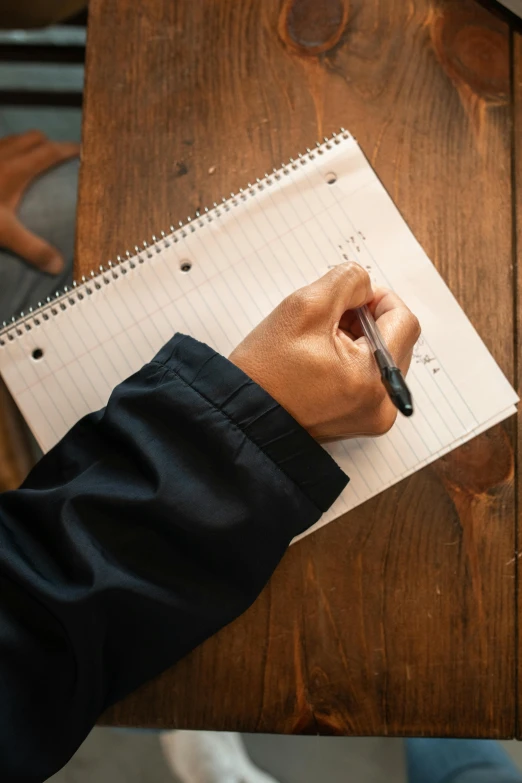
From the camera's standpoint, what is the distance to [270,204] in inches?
22.4

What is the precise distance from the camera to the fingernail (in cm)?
83

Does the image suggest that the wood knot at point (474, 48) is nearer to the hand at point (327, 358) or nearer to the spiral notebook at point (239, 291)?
the spiral notebook at point (239, 291)

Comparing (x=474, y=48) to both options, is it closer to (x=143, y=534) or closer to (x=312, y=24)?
(x=312, y=24)

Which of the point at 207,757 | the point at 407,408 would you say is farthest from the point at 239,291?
the point at 207,757

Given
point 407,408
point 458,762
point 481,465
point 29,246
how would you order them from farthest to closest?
1. point 458,762
2. point 29,246
3. point 481,465
4. point 407,408

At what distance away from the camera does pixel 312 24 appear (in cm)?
60

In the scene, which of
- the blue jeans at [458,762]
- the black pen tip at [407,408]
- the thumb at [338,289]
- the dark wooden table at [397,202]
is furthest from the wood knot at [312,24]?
the blue jeans at [458,762]

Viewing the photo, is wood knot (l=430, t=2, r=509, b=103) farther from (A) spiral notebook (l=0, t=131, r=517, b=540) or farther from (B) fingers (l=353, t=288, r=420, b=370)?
(B) fingers (l=353, t=288, r=420, b=370)

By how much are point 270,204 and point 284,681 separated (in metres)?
0.39

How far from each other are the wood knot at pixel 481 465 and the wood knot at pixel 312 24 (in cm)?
38

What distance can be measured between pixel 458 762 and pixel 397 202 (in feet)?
2.59

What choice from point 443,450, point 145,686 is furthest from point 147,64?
point 145,686

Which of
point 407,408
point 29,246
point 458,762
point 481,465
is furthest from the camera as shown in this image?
point 458,762

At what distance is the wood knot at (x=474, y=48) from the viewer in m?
0.59
